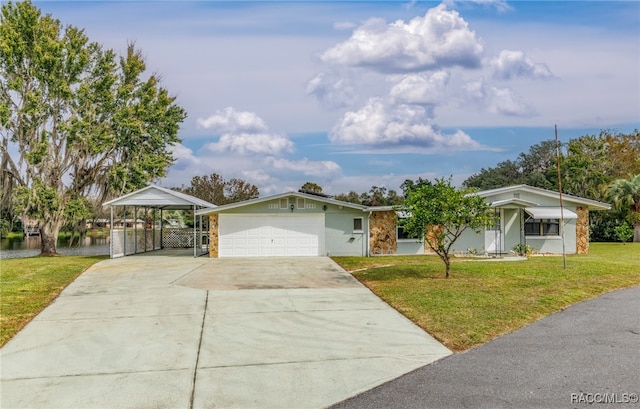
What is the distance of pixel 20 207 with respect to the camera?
22.3 meters

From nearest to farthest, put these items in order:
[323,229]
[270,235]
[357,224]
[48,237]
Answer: [270,235] < [323,229] < [357,224] < [48,237]

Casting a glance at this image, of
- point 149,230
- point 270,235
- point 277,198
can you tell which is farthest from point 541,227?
point 149,230

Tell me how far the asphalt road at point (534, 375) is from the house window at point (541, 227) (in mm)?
15441

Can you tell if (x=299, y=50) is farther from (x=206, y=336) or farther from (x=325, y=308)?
(x=206, y=336)

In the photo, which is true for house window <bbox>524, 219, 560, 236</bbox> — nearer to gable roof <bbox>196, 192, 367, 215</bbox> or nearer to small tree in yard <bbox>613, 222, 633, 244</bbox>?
gable roof <bbox>196, 192, 367, 215</bbox>

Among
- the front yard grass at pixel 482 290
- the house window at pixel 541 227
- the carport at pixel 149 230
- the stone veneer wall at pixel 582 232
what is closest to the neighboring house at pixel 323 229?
the house window at pixel 541 227

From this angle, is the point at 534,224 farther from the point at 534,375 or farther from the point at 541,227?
the point at 534,375

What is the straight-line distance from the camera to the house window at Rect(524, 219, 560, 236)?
22109 millimetres

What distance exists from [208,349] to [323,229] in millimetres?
14344

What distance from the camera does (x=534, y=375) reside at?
17.4 ft

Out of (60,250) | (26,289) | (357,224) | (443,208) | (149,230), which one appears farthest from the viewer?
(60,250)

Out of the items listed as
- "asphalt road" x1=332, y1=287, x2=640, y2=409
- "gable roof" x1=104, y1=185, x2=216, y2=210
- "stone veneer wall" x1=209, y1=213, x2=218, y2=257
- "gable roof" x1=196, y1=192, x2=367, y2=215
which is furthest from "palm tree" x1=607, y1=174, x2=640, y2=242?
"asphalt road" x1=332, y1=287, x2=640, y2=409

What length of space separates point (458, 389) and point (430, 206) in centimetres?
731

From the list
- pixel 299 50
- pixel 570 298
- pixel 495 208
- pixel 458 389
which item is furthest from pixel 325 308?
pixel 495 208
